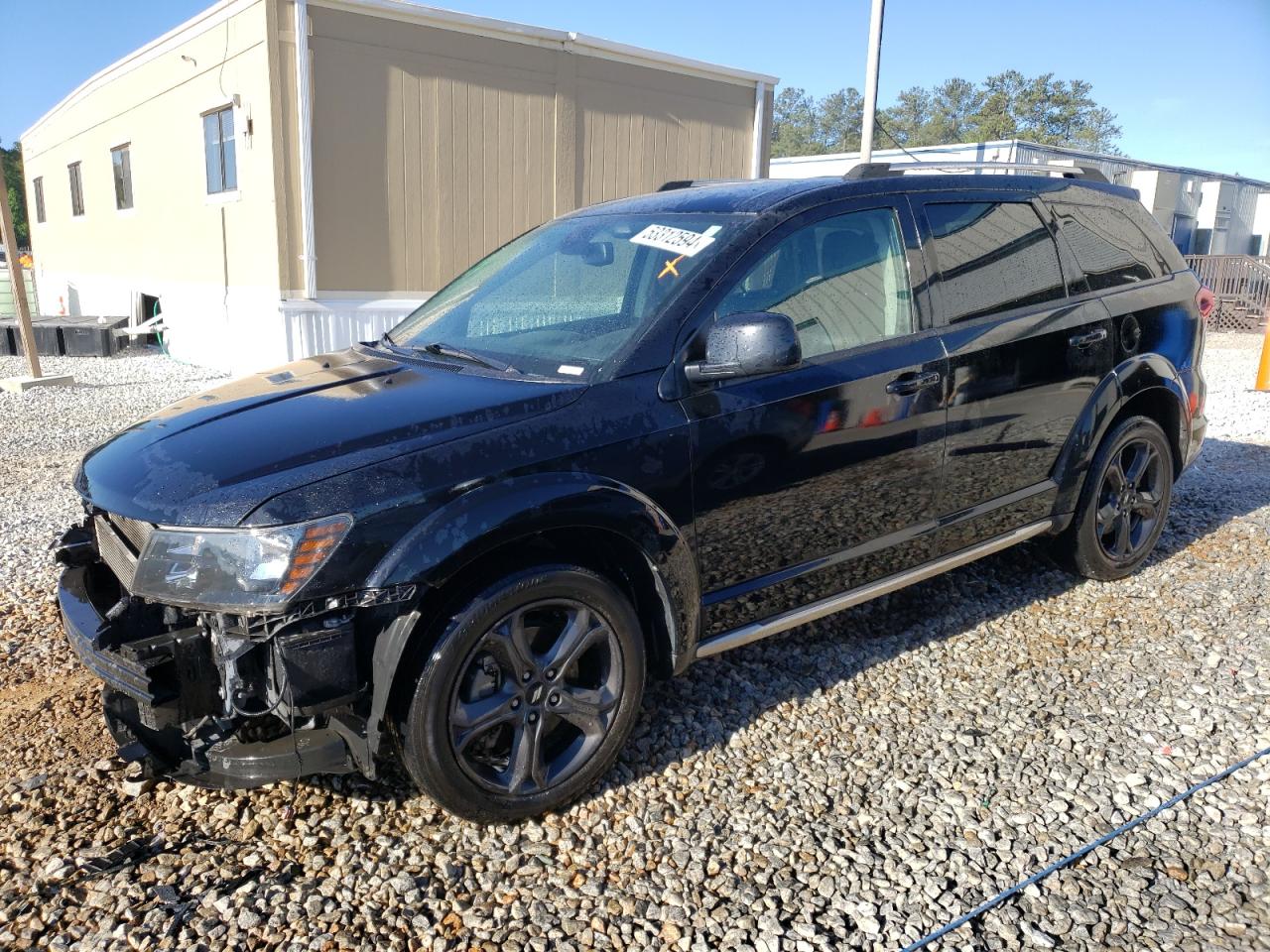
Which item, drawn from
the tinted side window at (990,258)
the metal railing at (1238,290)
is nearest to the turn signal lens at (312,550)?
the tinted side window at (990,258)

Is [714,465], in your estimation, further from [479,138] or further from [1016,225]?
[479,138]

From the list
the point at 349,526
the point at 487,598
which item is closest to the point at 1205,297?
the point at 487,598

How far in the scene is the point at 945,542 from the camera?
392cm

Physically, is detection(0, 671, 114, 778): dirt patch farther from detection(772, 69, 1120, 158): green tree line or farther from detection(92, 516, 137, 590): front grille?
detection(772, 69, 1120, 158): green tree line

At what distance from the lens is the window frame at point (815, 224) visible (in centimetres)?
315

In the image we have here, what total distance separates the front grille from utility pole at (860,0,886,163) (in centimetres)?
1085

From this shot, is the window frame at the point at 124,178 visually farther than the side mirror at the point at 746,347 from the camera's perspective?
Yes

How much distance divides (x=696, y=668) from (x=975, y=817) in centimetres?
126

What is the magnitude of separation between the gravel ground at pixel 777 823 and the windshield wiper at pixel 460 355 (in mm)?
1358

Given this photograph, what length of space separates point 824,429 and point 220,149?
38.5 ft

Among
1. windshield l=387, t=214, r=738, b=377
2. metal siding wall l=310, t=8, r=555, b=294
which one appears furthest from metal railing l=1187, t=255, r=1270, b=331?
windshield l=387, t=214, r=738, b=377

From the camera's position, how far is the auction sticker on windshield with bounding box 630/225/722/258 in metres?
3.36

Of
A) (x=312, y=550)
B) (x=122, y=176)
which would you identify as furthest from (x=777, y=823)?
(x=122, y=176)

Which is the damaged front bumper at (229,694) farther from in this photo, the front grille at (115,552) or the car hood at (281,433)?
the car hood at (281,433)
